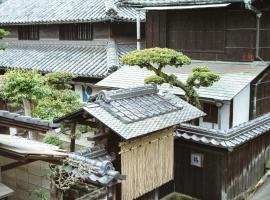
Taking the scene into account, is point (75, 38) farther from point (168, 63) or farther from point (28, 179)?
point (28, 179)

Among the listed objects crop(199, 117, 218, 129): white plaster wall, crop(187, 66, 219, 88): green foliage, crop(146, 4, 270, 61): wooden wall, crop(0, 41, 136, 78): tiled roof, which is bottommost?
crop(199, 117, 218, 129): white plaster wall

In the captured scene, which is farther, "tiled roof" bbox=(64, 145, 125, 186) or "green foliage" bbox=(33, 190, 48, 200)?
"green foliage" bbox=(33, 190, 48, 200)

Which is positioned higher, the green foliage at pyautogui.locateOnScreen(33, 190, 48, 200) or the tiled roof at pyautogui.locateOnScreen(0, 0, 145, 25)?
the tiled roof at pyautogui.locateOnScreen(0, 0, 145, 25)

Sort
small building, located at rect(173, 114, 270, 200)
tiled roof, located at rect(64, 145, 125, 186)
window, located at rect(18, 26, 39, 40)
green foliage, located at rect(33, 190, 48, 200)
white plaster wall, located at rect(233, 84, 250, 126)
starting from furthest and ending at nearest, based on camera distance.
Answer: window, located at rect(18, 26, 39, 40) → white plaster wall, located at rect(233, 84, 250, 126) → small building, located at rect(173, 114, 270, 200) → green foliage, located at rect(33, 190, 48, 200) → tiled roof, located at rect(64, 145, 125, 186)

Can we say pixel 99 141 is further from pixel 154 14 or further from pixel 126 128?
pixel 154 14

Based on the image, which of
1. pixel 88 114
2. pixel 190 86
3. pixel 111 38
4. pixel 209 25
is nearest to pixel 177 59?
pixel 190 86

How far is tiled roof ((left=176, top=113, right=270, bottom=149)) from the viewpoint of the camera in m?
11.2

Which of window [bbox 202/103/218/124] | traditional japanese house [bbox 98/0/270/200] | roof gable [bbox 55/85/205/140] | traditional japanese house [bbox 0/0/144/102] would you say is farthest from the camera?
traditional japanese house [bbox 0/0/144/102]

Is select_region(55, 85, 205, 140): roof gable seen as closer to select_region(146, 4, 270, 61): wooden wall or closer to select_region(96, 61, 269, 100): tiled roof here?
select_region(96, 61, 269, 100): tiled roof

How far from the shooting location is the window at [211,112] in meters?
14.9

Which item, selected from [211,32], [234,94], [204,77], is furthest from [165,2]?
[234,94]

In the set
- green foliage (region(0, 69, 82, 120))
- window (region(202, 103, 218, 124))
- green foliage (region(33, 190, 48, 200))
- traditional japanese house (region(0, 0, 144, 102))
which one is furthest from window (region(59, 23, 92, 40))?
green foliage (region(33, 190, 48, 200))

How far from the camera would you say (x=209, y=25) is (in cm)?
1598

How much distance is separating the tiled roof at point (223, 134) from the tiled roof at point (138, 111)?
870 mm
